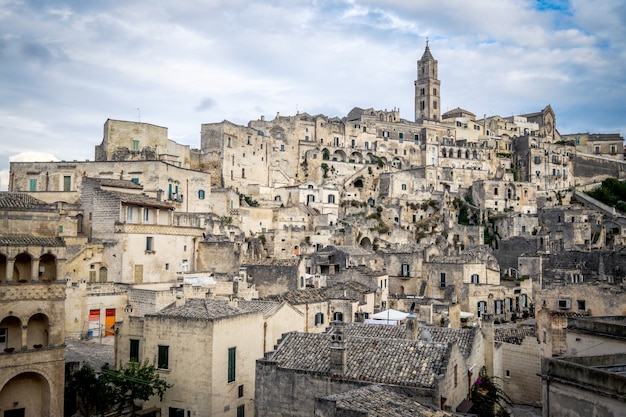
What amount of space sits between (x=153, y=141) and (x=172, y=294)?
118 feet

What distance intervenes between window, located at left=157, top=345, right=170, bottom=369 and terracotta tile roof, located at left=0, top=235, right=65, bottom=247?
6.90 meters

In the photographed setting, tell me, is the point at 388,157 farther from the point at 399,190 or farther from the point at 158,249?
the point at 158,249

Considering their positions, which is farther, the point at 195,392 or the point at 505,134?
the point at 505,134

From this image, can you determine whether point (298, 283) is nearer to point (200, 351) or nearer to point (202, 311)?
point (202, 311)

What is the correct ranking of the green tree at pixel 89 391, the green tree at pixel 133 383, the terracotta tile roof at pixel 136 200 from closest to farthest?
the green tree at pixel 133 383 < the green tree at pixel 89 391 < the terracotta tile roof at pixel 136 200

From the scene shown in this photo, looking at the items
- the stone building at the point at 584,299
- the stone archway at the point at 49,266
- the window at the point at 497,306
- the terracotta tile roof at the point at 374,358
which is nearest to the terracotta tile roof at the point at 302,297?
the terracotta tile roof at the point at 374,358

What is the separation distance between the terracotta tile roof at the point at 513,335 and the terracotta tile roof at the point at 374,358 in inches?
489

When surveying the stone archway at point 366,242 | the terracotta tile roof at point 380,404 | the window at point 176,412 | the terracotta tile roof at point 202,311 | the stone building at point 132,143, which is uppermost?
the stone building at point 132,143

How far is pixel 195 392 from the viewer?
23969 millimetres

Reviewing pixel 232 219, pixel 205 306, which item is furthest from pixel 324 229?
pixel 205 306

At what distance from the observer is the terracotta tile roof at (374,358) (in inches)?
744

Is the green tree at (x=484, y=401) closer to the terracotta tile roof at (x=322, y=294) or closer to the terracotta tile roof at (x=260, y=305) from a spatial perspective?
the terracotta tile roof at (x=260, y=305)

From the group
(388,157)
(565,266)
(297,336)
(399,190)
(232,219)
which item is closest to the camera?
(297,336)

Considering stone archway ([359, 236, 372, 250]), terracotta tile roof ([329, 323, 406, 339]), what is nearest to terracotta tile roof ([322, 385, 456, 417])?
terracotta tile roof ([329, 323, 406, 339])
